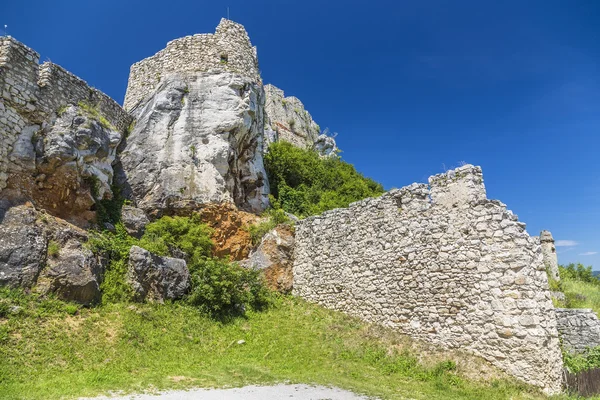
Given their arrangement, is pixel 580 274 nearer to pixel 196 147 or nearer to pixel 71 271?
pixel 196 147

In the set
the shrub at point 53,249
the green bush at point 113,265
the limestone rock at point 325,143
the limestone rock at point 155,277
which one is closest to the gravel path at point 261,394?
the green bush at point 113,265

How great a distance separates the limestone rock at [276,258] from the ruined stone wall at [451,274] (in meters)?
1.95

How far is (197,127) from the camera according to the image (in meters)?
17.4

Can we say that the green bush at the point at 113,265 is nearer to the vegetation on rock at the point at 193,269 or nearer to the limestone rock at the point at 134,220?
the vegetation on rock at the point at 193,269

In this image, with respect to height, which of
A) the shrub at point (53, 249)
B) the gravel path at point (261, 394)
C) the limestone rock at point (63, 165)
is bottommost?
the gravel path at point (261, 394)

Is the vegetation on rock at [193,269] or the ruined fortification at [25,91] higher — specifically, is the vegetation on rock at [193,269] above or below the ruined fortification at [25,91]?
below

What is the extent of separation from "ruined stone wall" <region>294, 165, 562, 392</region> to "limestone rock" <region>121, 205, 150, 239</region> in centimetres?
744

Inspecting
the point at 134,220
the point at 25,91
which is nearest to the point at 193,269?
the point at 134,220

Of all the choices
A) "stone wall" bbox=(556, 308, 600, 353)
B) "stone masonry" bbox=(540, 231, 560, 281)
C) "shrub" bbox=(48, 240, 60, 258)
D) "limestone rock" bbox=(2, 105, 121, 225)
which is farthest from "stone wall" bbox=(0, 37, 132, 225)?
"stone masonry" bbox=(540, 231, 560, 281)

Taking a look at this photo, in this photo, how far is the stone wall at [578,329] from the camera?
10406 millimetres

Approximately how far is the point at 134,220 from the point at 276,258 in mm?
5869

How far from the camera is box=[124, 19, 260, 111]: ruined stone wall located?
1919cm

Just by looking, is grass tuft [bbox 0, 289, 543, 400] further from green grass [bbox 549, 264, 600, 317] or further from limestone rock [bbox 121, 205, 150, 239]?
green grass [bbox 549, 264, 600, 317]

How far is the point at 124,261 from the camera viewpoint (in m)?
12.2
